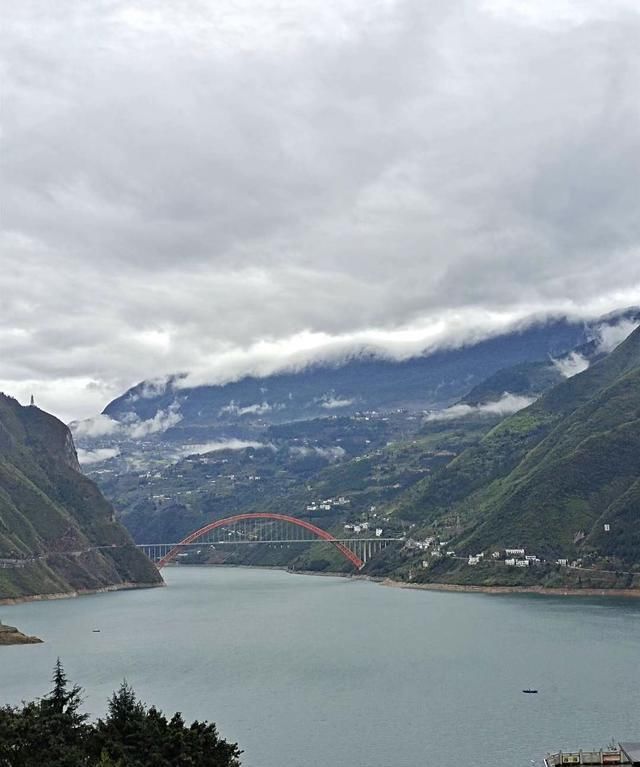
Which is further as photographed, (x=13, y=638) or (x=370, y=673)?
(x=13, y=638)

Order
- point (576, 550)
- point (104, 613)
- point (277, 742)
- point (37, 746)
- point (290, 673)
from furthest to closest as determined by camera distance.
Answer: point (576, 550), point (104, 613), point (290, 673), point (277, 742), point (37, 746)

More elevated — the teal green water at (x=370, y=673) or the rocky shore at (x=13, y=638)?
the rocky shore at (x=13, y=638)

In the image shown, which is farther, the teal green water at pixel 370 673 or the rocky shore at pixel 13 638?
the rocky shore at pixel 13 638

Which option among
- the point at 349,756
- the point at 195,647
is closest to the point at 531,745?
the point at 349,756

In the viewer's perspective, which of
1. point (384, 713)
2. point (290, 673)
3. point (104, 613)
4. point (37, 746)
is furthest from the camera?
point (104, 613)

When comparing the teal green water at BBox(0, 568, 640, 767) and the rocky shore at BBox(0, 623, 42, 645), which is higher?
the rocky shore at BBox(0, 623, 42, 645)

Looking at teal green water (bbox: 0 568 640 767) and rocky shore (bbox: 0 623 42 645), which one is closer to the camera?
teal green water (bbox: 0 568 640 767)

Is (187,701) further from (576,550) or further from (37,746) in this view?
(576,550)

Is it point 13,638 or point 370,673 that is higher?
point 13,638
